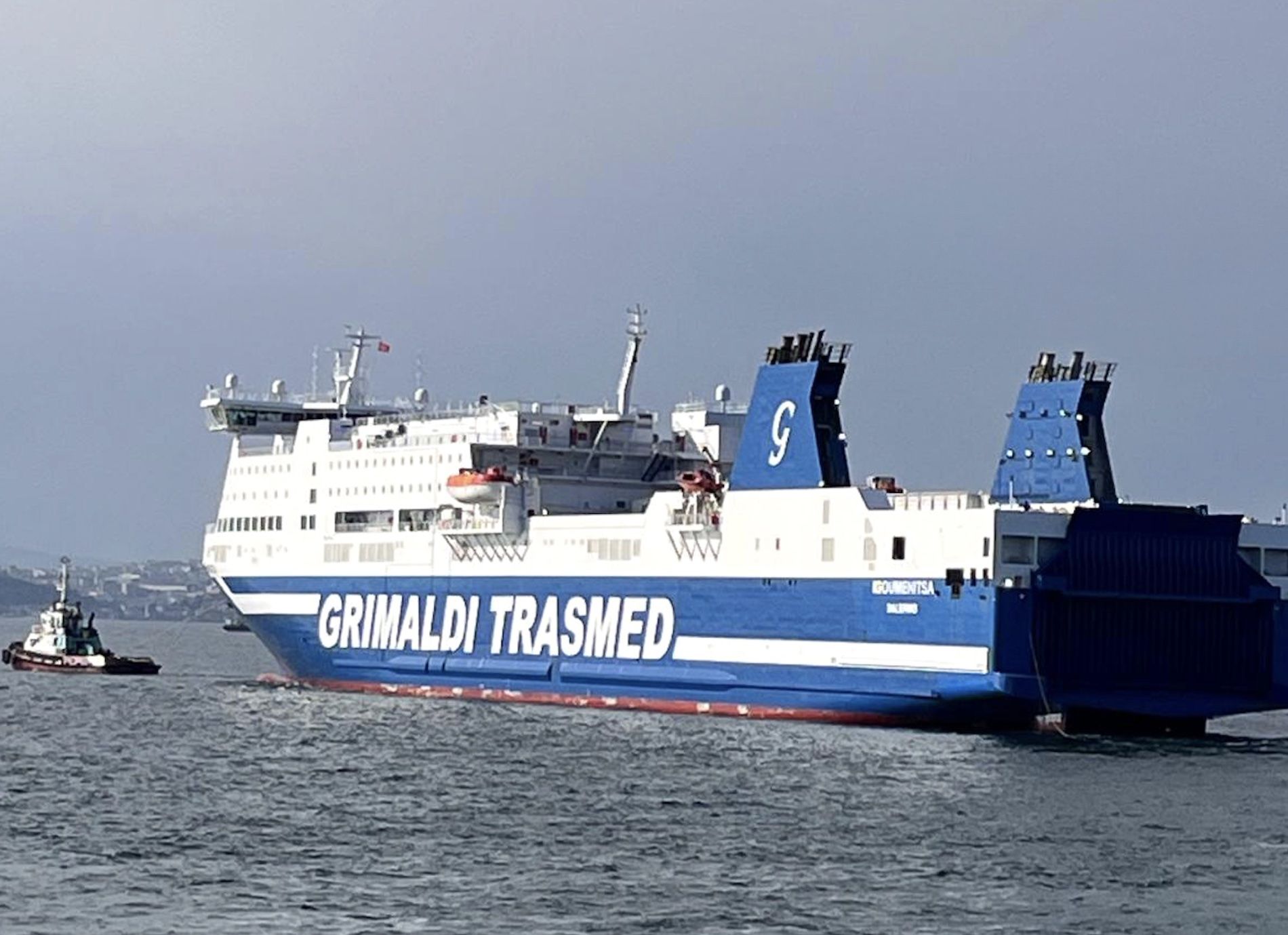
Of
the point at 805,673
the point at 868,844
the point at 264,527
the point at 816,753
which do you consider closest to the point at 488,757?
the point at 816,753

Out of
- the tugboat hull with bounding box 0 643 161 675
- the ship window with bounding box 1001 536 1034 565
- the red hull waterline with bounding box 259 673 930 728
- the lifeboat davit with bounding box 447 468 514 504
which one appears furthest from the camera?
the tugboat hull with bounding box 0 643 161 675

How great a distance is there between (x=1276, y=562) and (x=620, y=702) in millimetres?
13744

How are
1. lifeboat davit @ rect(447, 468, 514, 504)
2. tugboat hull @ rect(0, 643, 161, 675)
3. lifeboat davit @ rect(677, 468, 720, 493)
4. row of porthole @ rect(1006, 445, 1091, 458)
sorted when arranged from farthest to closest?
tugboat hull @ rect(0, 643, 161, 675) < lifeboat davit @ rect(447, 468, 514, 504) < lifeboat davit @ rect(677, 468, 720, 493) < row of porthole @ rect(1006, 445, 1091, 458)

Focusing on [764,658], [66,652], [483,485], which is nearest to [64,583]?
[66,652]

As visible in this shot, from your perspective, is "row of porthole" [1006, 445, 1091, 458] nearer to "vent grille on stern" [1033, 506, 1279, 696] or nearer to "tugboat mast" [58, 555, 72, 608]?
"vent grille on stern" [1033, 506, 1279, 696]

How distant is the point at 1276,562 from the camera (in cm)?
4669

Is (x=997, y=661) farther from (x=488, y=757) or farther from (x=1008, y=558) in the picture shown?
(x=488, y=757)

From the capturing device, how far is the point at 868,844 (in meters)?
30.4

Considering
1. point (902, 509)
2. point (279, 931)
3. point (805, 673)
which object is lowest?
point (279, 931)

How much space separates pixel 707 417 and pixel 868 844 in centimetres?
2803

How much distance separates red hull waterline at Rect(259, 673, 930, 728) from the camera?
45.8 metres

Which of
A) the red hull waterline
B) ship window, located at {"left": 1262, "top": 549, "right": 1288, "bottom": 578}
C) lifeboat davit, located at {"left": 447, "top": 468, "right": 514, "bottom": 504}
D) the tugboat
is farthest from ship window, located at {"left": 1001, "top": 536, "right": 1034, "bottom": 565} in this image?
the tugboat

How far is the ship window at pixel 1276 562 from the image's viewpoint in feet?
153

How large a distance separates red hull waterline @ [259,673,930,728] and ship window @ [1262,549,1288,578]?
7504mm
